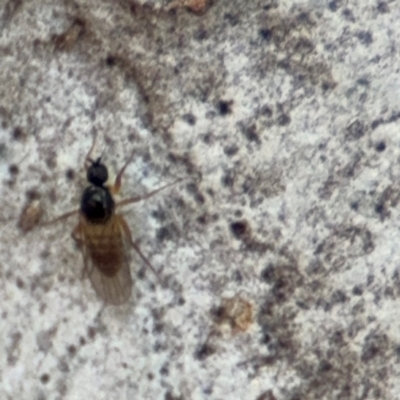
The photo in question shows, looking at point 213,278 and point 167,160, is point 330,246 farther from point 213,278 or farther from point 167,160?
point 167,160

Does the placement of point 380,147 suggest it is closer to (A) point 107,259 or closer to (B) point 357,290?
(B) point 357,290

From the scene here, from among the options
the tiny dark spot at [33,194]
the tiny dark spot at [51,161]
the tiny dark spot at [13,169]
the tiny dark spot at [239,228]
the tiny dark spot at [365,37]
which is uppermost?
the tiny dark spot at [13,169]

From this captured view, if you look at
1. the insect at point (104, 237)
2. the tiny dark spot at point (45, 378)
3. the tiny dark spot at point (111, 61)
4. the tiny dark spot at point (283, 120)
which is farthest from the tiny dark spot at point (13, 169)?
the tiny dark spot at point (283, 120)

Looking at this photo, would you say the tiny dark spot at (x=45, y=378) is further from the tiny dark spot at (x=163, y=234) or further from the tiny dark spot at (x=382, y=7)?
the tiny dark spot at (x=382, y=7)

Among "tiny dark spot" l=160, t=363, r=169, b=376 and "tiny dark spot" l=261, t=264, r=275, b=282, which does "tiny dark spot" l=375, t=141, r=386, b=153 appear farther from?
"tiny dark spot" l=160, t=363, r=169, b=376

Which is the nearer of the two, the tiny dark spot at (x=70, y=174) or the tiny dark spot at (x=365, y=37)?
the tiny dark spot at (x=365, y=37)

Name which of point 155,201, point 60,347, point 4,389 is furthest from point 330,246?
point 4,389

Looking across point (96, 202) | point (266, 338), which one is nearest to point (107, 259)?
point (96, 202)
